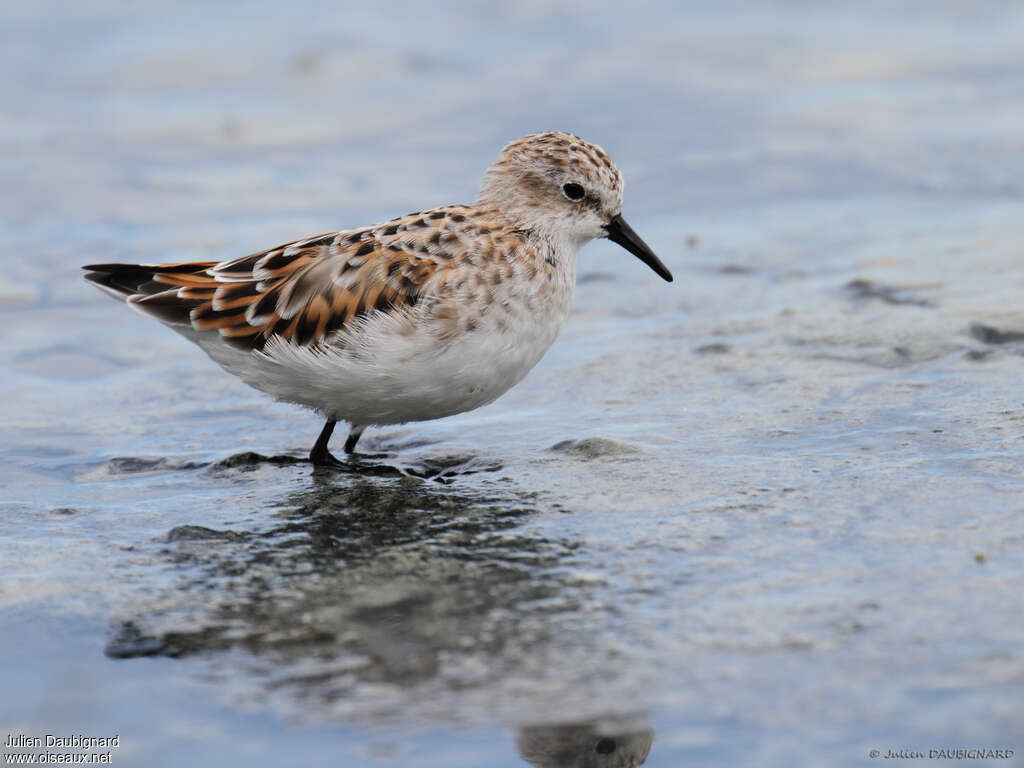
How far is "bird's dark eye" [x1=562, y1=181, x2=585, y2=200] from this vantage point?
7.45 metres

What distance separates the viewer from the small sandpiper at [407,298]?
21.7 feet

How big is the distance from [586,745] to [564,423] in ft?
11.6

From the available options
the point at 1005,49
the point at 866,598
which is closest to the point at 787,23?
the point at 1005,49

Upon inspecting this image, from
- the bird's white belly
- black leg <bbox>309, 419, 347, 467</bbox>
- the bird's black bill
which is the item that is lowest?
black leg <bbox>309, 419, 347, 467</bbox>

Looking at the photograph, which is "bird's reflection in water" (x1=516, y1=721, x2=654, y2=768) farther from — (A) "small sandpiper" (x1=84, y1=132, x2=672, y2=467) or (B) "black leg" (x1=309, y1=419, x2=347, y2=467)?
(B) "black leg" (x1=309, y1=419, x2=347, y2=467)

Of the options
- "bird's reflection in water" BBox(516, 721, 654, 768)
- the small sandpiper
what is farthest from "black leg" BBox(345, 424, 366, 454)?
"bird's reflection in water" BBox(516, 721, 654, 768)

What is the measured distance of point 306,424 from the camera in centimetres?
809

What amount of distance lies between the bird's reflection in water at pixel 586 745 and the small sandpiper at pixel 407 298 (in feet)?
8.80

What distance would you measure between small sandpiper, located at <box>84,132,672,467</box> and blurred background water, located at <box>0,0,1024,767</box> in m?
0.46

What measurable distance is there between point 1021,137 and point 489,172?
7140mm

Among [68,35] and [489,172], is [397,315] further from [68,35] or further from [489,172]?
[68,35]

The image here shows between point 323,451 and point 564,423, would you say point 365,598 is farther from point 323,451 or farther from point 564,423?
point 564,423

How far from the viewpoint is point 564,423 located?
758 cm

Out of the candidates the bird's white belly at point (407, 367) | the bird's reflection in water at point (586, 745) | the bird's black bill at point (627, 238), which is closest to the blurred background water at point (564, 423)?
the bird's reflection in water at point (586, 745)
